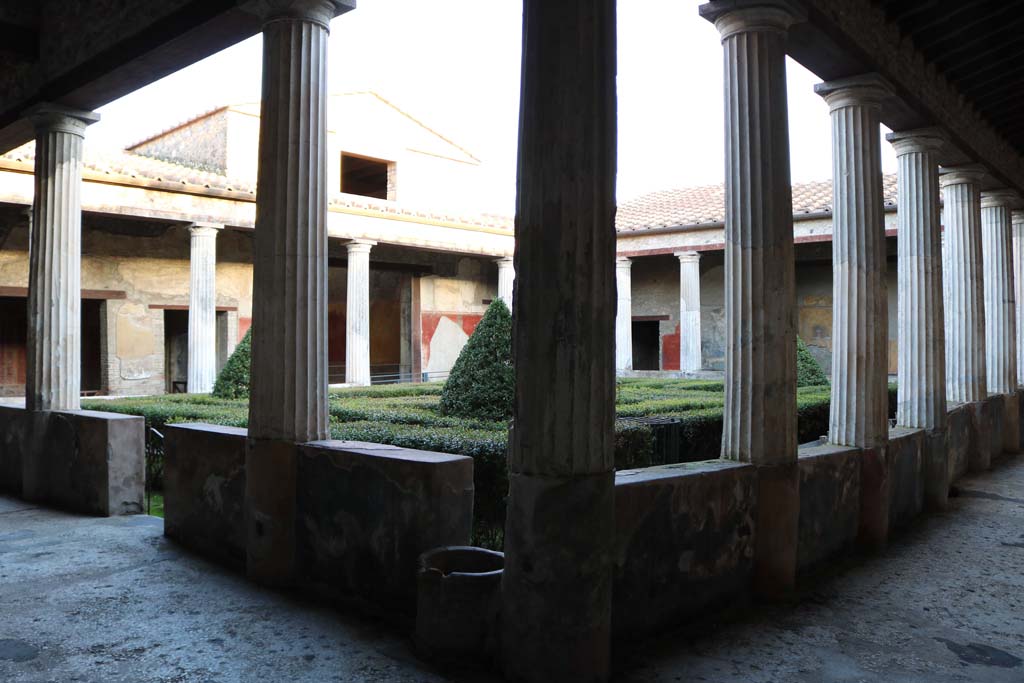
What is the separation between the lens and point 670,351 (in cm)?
1823

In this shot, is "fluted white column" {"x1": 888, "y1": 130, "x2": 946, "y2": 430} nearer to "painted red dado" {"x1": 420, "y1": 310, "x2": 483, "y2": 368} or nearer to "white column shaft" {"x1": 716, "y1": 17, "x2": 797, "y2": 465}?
"white column shaft" {"x1": 716, "y1": 17, "x2": 797, "y2": 465}

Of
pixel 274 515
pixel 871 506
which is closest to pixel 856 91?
pixel 871 506

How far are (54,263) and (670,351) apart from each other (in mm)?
14505

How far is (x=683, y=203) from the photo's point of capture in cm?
1794

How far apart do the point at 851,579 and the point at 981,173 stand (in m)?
4.63

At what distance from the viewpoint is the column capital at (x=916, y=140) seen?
5518mm

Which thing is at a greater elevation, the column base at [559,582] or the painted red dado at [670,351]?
the painted red dado at [670,351]

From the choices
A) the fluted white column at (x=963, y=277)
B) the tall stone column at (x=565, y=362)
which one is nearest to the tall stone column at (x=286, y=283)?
the tall stone column at (x=565, y=362)

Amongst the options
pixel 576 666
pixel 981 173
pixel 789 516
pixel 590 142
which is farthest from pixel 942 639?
pixel 981 173

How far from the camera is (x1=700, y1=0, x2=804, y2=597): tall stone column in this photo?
3.57m

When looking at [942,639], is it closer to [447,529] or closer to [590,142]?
[447,529]

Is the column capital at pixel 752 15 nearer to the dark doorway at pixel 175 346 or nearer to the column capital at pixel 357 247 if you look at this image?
the column capital at pixel 357 247

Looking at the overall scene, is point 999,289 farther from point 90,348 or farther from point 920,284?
point 90,348

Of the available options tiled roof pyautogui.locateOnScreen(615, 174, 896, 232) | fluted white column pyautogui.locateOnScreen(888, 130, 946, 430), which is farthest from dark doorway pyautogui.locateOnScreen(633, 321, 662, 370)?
fluted white column pyautogui.locateOnScreen(888, 130, 946, 430)
